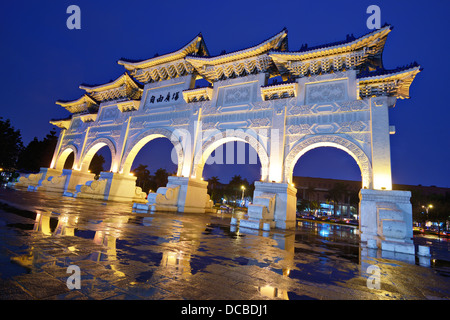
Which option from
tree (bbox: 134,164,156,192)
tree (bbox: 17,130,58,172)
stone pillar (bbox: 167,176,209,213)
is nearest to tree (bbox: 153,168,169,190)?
tree (bbox: 134,164,156,192)

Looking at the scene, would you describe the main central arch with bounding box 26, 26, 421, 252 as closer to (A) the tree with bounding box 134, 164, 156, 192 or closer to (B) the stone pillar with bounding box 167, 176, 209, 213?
(B) the stone pillar with bounding box 167, 176, 209, 213

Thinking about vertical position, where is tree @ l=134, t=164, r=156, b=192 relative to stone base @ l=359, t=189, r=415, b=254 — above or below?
above

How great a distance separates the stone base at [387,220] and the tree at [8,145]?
106ft

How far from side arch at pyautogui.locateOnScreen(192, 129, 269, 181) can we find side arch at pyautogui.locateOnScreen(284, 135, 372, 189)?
1.07 m

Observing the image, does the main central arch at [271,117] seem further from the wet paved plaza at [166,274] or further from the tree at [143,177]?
the tree at [143,177]

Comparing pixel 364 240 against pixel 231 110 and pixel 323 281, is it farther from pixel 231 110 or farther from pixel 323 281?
pixel 231 110

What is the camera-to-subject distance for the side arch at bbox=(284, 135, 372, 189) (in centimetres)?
832

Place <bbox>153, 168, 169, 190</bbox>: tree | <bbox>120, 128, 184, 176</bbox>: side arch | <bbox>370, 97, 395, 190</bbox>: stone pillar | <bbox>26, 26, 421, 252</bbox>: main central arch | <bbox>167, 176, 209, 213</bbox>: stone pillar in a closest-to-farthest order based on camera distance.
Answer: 1. <bbox>370, 97, 395, 190</bbox>: stone pillar
2. <bbox>26, 26, 421, 252</bbox>: main central arch
3. <bbox>167, 176, 209, 213</bbox>: stone pillar
4. <bbox>120, 128, 184, 176</bbox>: side arch
5. <bbox>153, 168, 169, 190</bbox>: tree

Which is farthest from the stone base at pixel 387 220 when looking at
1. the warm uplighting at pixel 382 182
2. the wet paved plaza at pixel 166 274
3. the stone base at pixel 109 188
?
the stone base at pixel 109 188

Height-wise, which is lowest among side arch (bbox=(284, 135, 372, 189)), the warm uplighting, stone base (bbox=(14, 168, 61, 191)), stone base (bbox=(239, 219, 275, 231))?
stone base (bbox=(239, 219, 275, 231))

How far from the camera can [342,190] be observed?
41.5 m

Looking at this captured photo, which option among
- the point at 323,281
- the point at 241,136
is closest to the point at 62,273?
the point at 323,281

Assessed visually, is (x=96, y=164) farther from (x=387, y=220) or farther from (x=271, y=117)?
(x=387, y=220)
